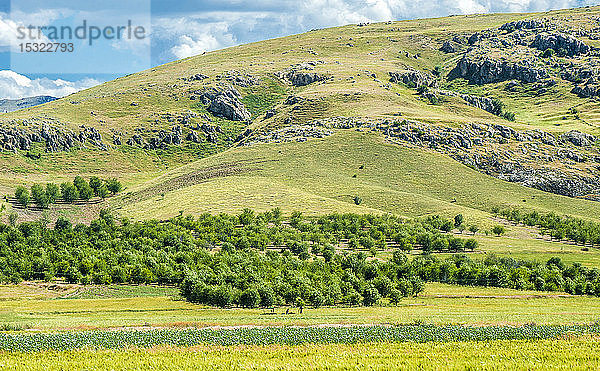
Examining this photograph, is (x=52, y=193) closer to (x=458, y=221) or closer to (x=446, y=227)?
(x=446, y=227)

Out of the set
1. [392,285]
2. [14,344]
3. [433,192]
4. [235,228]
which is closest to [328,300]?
[392,285]

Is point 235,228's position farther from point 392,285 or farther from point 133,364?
point 133,364

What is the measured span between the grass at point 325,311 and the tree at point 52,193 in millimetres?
105730

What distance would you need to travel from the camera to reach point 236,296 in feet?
247

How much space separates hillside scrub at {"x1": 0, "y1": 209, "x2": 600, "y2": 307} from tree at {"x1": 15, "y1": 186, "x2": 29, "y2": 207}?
3375 cm

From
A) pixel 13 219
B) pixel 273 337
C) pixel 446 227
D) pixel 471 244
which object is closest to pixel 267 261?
pixel 471 244

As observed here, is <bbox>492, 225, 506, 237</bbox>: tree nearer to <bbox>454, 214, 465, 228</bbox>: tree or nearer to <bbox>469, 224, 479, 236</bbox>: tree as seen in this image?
<bbox>469, 224, 479, 236</bbox>: tree

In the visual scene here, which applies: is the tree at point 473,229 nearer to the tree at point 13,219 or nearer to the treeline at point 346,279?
the treeline at point 346,279

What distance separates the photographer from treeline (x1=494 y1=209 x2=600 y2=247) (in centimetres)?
15088

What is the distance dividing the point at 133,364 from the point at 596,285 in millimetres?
93895

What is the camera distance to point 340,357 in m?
29.4

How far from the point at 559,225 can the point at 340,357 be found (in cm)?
15460

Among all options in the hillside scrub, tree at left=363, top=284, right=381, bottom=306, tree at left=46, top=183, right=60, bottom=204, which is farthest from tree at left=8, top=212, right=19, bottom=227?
tree at left=363, top=284, right=381, bottom=306

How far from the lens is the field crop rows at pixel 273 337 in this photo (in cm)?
3474
